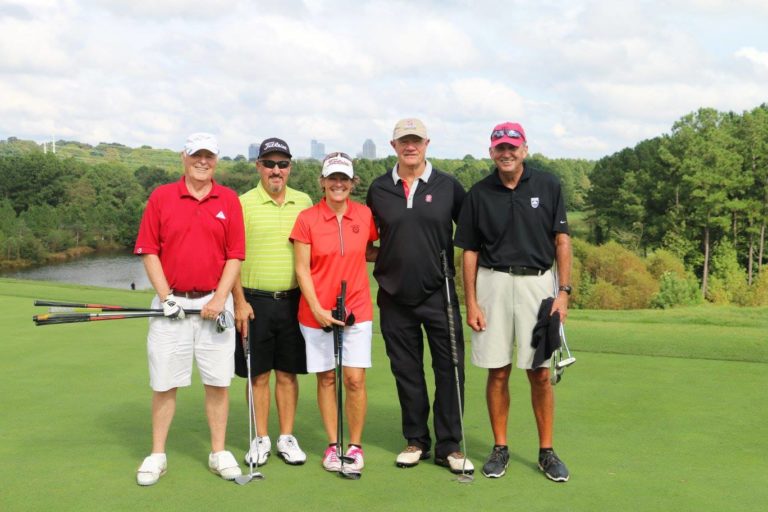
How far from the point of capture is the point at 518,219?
14.6 ft

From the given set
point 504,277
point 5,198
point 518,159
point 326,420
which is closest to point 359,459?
point 326,420

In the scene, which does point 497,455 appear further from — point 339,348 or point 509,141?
point 509,141

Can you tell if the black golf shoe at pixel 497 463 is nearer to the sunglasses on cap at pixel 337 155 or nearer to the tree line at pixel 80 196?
the sunglasses on cap at pixel 337 155

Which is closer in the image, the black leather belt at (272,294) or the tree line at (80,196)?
the black leather belt at (272,294)

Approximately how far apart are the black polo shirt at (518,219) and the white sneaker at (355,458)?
53.5 inches

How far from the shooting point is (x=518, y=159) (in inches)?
176

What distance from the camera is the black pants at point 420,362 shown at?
15.8 ft

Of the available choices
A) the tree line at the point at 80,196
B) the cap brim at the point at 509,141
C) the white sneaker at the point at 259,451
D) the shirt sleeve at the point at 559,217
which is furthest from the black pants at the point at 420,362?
the tree line at the point at 80,196

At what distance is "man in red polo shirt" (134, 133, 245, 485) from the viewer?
4.31 m

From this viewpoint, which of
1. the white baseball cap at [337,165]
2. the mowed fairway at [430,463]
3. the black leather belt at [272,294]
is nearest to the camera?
the mowed fairway at [430,463]

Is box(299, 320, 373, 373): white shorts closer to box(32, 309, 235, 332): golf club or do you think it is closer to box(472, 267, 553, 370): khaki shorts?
box(32, 309, 235, 332): golf club

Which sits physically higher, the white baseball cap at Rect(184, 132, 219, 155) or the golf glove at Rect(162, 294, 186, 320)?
the white baseball cap at Rect(184, 132, 219, 155)

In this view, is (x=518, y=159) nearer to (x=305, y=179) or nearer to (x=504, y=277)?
(x=504, y=277)

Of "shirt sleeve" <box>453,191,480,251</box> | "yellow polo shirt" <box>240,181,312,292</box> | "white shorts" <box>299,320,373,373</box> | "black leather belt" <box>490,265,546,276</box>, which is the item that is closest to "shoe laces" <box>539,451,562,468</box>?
"black leather belt" <box>490,265,546,276</box>
